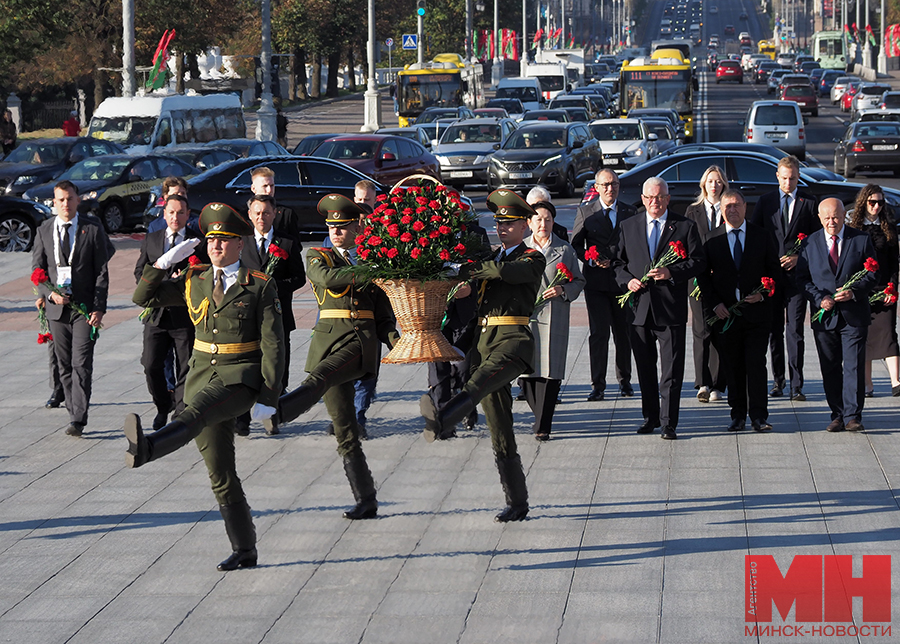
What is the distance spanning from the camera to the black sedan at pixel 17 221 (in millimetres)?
21672

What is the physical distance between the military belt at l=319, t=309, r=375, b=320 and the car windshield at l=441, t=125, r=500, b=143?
26193 mm

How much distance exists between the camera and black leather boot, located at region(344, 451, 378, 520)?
753cm

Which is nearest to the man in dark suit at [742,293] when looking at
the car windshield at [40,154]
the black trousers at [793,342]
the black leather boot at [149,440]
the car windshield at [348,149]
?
the black trousers at [793,342]

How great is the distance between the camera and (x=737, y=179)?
67.7ft

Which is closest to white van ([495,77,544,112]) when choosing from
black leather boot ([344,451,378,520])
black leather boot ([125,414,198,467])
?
black leather boot ([344,451,378,520])

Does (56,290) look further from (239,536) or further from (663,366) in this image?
(663,366)

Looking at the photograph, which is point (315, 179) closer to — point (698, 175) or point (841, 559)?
point (698, 175)

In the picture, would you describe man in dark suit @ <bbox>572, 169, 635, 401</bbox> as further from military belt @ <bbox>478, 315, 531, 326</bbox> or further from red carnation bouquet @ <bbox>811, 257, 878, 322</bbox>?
military belt @ <bbox>478, 315, 531, 326</bbox>

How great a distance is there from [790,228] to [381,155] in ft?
57.4

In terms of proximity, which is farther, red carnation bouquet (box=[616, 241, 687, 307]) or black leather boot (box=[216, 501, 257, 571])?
red carnation bouquet (box=[616, 241, 687, 307])

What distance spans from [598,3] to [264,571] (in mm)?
191384

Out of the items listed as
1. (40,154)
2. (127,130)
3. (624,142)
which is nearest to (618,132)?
(624,142)

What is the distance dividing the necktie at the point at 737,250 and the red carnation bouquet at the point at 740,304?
24cm

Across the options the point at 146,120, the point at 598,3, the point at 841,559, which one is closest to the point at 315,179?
the point at 146,120
